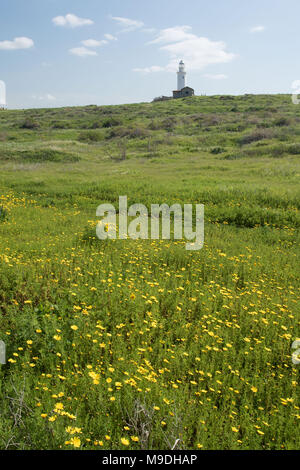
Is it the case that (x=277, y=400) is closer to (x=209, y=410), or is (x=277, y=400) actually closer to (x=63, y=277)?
(x=209, y=410)

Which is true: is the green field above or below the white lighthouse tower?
below

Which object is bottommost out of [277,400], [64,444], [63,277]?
[277,400]

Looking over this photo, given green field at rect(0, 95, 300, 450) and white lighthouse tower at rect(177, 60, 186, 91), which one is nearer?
green field at rect(0, 95, 300, 450)

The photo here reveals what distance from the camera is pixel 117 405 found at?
332 centimetres

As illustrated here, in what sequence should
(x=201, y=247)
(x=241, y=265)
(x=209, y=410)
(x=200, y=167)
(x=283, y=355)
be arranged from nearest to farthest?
(x=209, y=410)
(x=283, y=355)
(x=241, y=265)
(x=201, y=247)
(x=200, y=167)

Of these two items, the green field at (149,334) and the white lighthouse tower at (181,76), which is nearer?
the green field at (149,334)

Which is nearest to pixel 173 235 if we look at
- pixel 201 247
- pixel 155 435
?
pixel 201 247

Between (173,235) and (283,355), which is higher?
(173,235)

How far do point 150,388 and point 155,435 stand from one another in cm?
56

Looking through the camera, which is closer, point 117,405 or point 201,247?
point 117,405

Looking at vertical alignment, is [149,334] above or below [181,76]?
below

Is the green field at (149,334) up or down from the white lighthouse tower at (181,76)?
down

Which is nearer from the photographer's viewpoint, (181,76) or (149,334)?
(149,334)
